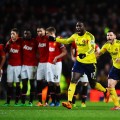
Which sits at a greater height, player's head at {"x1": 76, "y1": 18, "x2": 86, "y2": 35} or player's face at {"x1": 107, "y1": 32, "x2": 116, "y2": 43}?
player's head at {"x1": 76, "y1": 18, "x2": 86, "y2": 35}

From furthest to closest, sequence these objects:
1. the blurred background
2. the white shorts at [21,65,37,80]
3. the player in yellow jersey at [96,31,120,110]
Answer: the blurred background → the white shorts at [21,65,37,80] → the player in yellow jersey at [96,31,120,110]

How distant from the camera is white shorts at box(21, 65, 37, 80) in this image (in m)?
19.3

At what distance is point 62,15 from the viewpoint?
32719mm

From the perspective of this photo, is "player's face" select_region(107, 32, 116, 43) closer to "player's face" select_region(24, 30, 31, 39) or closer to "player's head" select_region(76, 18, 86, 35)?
"player's head" select_region(76, 18, 86, 35)

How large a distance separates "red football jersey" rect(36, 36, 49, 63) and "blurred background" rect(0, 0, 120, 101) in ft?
33.9

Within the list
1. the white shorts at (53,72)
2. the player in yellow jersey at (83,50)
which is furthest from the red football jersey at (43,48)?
the player in yellow jersey at (83,50)

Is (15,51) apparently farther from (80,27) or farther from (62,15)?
(62,15)

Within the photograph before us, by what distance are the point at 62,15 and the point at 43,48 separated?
13.7 meters

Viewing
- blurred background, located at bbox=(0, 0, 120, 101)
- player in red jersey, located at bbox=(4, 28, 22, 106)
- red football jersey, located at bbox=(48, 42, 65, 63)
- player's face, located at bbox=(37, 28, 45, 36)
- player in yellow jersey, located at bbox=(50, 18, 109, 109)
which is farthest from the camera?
blurred background, located at bbox=(0, 0, 120, 101)

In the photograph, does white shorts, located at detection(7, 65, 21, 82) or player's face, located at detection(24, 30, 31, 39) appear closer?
player's face, located at detection(24, 30, 31, 39)

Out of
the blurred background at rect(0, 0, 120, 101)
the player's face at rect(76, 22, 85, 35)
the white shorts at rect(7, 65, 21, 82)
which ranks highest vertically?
the blurred background at rect(0, 0, 120, 101)

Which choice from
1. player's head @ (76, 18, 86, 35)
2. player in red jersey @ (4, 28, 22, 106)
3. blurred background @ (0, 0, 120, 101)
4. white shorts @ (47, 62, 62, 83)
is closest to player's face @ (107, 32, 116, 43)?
player's head @ (76, 18, 86, 35)

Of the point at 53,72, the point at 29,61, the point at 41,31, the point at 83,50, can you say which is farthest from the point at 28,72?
the point at 83,50

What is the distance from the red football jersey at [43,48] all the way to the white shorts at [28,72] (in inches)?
15.8
